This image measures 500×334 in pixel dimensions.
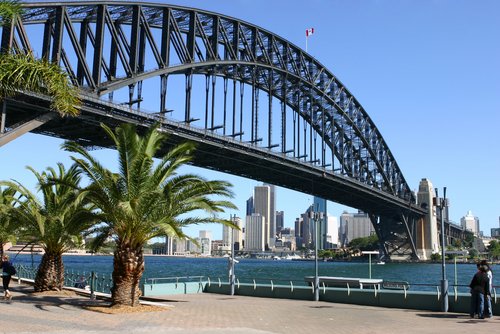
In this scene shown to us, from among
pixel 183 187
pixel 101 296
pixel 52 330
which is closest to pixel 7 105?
pixel 101 296

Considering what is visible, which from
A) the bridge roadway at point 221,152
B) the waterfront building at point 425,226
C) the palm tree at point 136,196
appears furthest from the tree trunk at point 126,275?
the waterfront building at point 425,226

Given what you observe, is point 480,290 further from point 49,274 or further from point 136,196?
point 49,274

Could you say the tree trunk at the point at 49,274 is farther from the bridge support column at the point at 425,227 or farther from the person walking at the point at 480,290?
the bridge support column at the point at 425,227

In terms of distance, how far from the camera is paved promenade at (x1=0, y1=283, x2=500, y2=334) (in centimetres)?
1590

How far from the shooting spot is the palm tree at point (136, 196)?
20.8 metres

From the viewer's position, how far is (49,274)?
25812 mm

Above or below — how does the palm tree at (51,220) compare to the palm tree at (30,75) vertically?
below

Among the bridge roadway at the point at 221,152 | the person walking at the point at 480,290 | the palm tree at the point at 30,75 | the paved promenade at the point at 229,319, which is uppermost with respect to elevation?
the bridge roadway at the point at 221,152

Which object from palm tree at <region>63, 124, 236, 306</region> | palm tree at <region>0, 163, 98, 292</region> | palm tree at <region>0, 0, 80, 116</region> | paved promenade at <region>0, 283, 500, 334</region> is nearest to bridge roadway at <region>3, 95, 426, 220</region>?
palm tree at <region>0, 163, 98, 292</region>

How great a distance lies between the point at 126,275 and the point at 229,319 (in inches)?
182

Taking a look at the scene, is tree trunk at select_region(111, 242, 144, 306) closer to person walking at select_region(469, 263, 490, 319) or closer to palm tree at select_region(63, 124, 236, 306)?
palm tree at select_region(63, 124, 236, 306)

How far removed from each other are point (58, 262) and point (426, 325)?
52.5 feet

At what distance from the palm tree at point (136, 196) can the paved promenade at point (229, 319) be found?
1953 mm

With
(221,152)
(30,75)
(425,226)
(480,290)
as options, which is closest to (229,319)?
(480,290)
